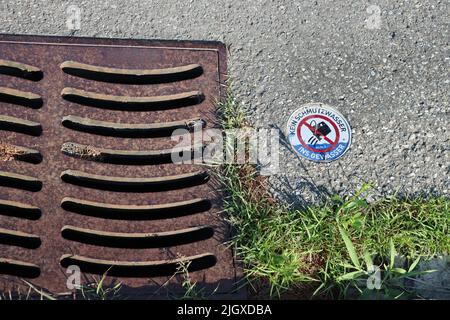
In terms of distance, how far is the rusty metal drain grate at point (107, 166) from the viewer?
1851 mm

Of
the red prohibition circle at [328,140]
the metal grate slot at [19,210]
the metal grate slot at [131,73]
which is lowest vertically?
the metal grate slot at [19,210]

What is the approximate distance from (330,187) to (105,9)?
109 cm

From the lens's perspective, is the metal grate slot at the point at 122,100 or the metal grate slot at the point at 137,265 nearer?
the metal grate slot at the point at 137,265

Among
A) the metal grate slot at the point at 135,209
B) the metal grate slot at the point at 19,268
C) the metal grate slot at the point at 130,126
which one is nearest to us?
the metal grate slot at the point at 19,268

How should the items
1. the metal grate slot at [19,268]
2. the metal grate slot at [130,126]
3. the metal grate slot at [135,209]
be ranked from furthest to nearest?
the metal grate slot at [130,126] < the metal grate slot at [135,209] < the metal grate slot at [19,268]

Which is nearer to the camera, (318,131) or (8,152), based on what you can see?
(8,152)

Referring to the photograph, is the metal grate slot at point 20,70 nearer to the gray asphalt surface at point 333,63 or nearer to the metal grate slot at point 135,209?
the gray asphalt surface at point 333,63

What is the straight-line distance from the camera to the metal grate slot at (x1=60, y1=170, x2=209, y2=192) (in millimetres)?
1954

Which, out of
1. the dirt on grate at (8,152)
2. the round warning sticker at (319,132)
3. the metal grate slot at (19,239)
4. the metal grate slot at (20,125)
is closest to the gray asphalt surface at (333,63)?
the round warning sticker at (319,132)

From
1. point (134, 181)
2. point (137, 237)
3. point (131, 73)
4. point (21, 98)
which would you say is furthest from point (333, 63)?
point (21, 98)

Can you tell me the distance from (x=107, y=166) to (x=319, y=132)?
0.75 meters

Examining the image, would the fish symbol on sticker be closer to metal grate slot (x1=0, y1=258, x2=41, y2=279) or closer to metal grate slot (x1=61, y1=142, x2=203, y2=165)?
metal grate slot (x1=61, y1=142, x2=203, y2=165)

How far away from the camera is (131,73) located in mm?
2094

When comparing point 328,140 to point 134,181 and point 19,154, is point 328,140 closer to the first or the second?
point 134,181
